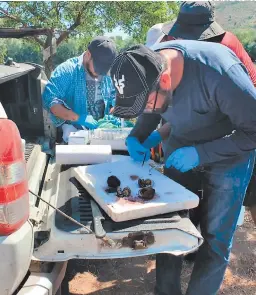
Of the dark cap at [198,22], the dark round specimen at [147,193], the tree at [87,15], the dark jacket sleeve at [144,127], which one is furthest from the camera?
the tree at [87,15]

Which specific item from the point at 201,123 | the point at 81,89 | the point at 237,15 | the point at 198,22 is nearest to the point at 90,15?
the point at 81,89

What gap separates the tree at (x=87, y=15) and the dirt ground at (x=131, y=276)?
11.4 meters

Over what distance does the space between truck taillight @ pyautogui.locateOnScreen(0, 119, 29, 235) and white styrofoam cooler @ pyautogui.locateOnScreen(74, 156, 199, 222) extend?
0.47 metres

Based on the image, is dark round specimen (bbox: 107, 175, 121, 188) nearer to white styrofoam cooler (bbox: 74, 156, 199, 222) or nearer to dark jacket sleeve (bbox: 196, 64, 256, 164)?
white styrofoam cooler (bbox: 74, 156, 199, 222)

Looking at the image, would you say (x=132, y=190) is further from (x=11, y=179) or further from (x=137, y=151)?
(x=11, y=179)

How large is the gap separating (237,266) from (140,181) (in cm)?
155

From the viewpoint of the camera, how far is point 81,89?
3.34 metres

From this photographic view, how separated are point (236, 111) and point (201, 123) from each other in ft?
0.93

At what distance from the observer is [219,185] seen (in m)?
2.33

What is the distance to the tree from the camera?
13641 mm

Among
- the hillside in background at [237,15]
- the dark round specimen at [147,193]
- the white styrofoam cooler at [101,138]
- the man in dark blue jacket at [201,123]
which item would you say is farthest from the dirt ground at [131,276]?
the hillside in background at [237,15]

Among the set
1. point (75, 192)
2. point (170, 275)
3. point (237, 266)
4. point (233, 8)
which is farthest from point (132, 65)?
point (233, 8)

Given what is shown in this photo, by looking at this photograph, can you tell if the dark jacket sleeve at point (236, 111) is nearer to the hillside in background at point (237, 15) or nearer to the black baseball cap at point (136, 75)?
the black baseball cap at point (136, 75)

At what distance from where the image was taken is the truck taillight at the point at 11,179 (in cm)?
156
